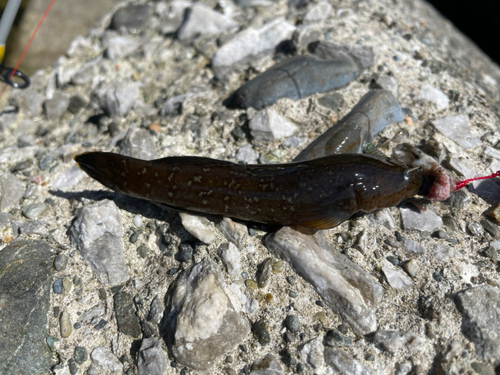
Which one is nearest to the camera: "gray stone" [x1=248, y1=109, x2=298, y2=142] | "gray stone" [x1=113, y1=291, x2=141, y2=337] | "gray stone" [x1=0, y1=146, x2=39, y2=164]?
Answer: "gray stone" [x1=113, y1=291, x2=141, y2=337]

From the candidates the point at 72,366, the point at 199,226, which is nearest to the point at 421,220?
the point at 199,226

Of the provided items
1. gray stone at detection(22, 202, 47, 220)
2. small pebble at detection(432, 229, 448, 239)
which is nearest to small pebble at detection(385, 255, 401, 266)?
small pebble at detection(432, 229, 448, 239)

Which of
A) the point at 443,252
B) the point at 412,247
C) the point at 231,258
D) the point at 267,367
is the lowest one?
the point at 267,367

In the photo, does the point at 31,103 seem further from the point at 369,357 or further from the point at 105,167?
the point at 369,357

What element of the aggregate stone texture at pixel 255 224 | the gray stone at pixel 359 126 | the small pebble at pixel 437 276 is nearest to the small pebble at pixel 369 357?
the aggregate stone texture at pixel 255 224

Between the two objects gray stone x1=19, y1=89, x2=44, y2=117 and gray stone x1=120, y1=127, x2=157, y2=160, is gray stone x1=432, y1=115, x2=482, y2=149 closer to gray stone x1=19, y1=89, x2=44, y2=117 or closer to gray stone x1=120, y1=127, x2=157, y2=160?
gray stone x1=120, y1=127, x2=157, y2=160
